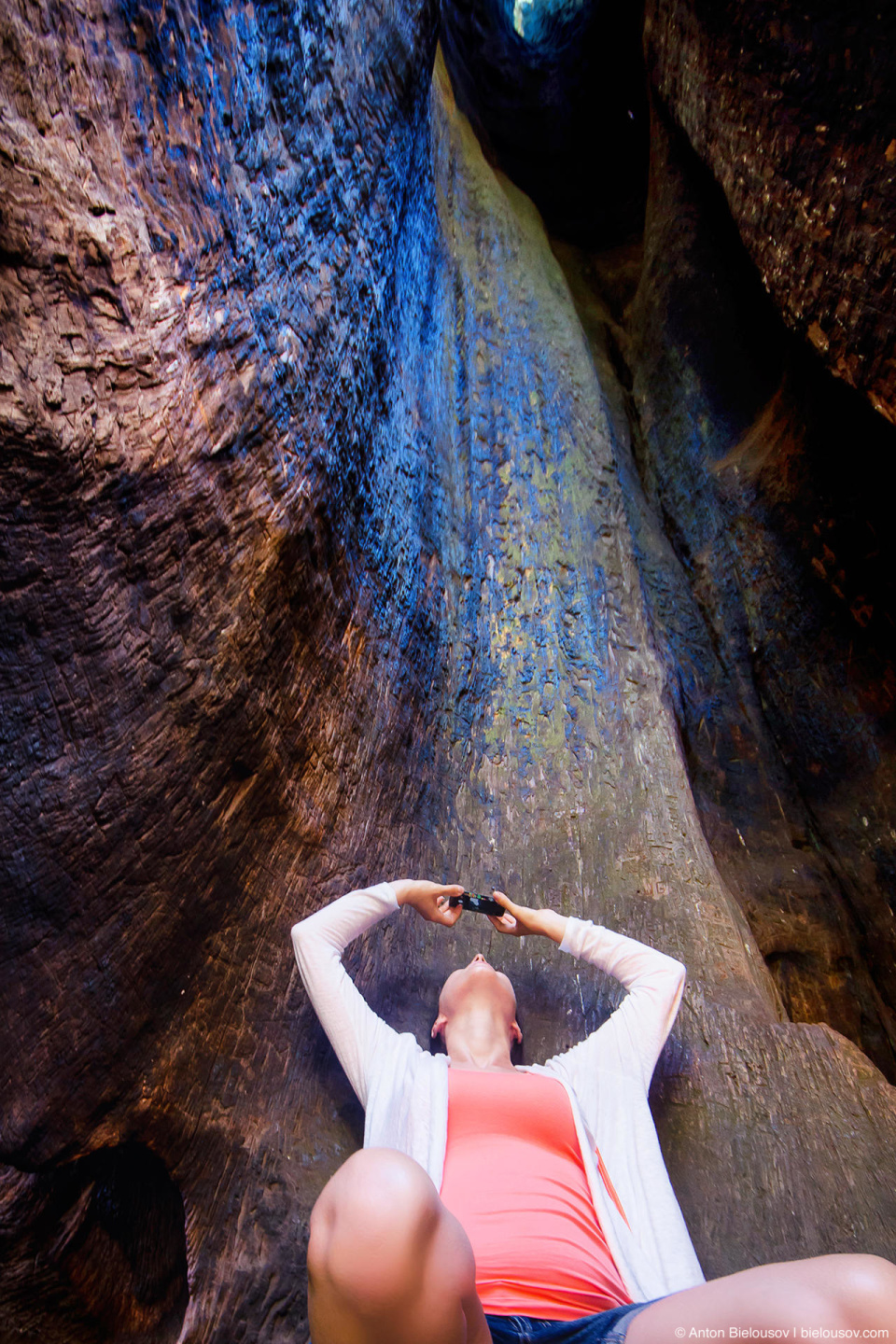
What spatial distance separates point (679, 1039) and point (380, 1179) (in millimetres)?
1240

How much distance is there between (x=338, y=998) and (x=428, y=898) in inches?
13.7

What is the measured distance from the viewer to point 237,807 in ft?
5.38

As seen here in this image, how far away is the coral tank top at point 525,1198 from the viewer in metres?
1.15

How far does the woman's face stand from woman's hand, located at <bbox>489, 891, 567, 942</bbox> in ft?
0.45

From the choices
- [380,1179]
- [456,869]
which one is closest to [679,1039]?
[456,869]

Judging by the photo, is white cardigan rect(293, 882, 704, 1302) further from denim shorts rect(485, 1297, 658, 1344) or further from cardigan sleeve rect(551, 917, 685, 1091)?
denim shorts rect(485, 1297, 658, 1344)

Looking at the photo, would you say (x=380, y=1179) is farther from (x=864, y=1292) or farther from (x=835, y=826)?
(x=835, y=826)

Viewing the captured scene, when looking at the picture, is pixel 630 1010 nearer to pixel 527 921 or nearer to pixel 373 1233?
pixel 527 921

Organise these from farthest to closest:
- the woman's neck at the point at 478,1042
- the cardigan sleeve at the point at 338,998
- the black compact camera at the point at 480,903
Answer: the black compact camera at the point at 480,903 → the woman's neck at the point at 478,1042 → the cardigan sleeve at the point at 338,998

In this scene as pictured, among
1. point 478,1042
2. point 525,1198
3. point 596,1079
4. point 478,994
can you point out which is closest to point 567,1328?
point 525,1198

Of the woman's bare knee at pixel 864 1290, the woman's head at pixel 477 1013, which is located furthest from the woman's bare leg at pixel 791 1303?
the woman's head at pixel 477 1013

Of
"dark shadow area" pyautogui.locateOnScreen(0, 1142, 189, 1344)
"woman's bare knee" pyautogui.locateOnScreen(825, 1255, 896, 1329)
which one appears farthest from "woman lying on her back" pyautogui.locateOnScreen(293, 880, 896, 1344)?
"dark shadow area" pyautogui.locateOnScreen(0, 1142, 189, 1344)

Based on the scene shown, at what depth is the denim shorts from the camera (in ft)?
3.32

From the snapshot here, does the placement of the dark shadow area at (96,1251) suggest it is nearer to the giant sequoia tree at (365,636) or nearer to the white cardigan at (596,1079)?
the giant sequoia tree at (365,636)
